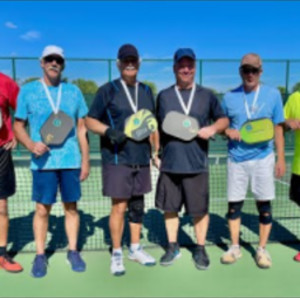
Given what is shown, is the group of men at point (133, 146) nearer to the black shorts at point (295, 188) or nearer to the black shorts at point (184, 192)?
the black shorts at point (184, 192)

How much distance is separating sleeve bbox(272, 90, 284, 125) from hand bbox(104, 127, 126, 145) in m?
1.46

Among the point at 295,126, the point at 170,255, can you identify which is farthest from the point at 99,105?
the point at 295,126

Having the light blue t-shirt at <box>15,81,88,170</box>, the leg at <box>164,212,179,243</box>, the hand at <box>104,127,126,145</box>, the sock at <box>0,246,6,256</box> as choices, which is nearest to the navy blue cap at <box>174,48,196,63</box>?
the hand at <box>104,127,126,145</box>

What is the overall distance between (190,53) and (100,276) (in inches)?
88.3

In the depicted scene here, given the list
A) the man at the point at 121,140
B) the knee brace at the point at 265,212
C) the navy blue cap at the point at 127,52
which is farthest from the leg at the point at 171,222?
the navy blue cap at the point at 127,52

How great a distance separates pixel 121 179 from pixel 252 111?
139cm

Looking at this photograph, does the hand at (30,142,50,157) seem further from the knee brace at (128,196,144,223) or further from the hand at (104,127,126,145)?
the knee brace at (128,196,144,223)

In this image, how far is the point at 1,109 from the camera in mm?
3221

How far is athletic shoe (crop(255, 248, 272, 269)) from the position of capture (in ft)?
11.1

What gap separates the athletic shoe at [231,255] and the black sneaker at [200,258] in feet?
0.60

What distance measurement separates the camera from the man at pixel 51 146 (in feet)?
9.85

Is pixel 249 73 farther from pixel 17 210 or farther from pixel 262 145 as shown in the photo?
pixel 17 210

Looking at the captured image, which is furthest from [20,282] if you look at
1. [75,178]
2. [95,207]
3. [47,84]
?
[95,207]

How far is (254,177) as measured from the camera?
333 centimetres
